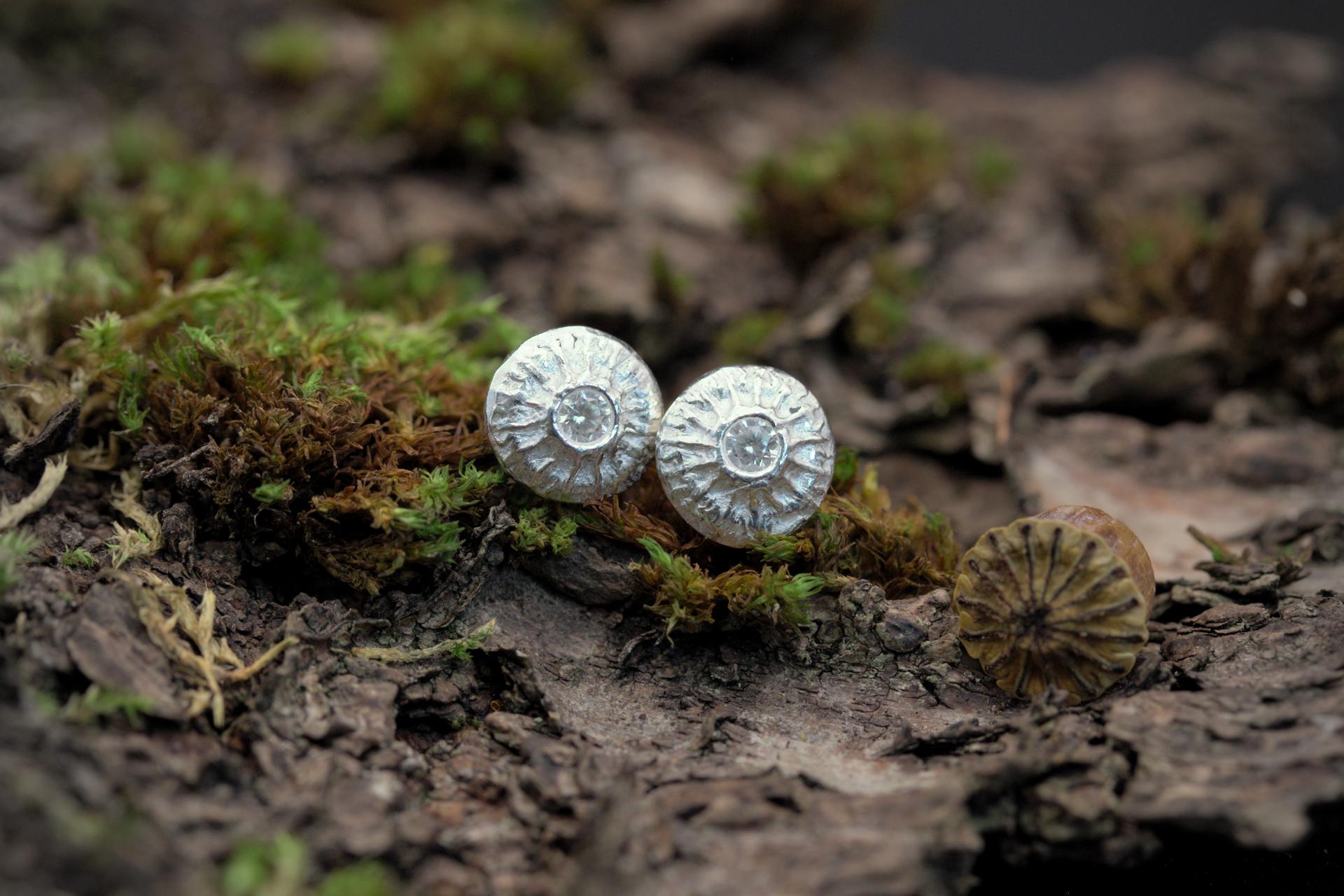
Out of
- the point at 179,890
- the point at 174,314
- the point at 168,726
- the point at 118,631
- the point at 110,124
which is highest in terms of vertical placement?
the point at 110,124

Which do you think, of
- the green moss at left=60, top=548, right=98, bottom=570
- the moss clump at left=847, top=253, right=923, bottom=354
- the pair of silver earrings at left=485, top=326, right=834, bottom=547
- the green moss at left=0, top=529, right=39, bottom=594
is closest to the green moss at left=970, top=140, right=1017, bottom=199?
the moss clump at left=847, top=253, right=923, bottom=354

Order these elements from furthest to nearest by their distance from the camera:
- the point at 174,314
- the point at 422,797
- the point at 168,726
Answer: the point at 174,314 < the point at 422,797 < the point at 168,726

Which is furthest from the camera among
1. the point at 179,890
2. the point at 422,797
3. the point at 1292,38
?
the point at 1292,38

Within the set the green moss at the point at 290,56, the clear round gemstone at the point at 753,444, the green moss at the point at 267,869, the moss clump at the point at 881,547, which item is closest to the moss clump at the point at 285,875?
the green moss at the point at 267,869

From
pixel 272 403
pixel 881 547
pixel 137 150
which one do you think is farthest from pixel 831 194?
pixel 137 150

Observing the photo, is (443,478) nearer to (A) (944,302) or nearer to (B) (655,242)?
(B) (655,242)

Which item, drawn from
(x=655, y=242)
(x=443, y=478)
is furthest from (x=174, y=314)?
(x=655, y=242)

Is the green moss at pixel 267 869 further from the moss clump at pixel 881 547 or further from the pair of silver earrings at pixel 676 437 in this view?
the moss clump at pixel 881 547
